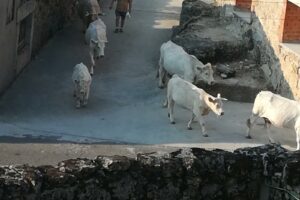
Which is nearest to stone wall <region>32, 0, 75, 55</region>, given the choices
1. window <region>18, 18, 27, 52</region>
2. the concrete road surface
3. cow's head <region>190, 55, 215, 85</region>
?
the concrete road surface

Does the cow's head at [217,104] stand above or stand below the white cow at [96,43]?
below

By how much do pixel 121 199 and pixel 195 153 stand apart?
28.2 inches

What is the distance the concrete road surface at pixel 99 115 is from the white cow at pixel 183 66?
657 millimetres

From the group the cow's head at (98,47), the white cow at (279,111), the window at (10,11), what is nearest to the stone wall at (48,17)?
the cow's head at (98,47)

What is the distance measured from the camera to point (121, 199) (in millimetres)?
4664

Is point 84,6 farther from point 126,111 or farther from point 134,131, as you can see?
point 134,131

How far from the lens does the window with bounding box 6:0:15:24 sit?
13648mm

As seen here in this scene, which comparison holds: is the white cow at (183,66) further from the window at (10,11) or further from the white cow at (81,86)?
the window at (10,11)

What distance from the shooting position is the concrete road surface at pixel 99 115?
37.6 feet

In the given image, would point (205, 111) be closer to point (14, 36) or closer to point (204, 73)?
point (204, 73)

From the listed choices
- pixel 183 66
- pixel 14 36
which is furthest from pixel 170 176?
pixel 14 36

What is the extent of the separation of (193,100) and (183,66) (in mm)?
2050

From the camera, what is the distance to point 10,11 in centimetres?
1388

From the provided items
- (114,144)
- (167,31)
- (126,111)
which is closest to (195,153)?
(114,144)
